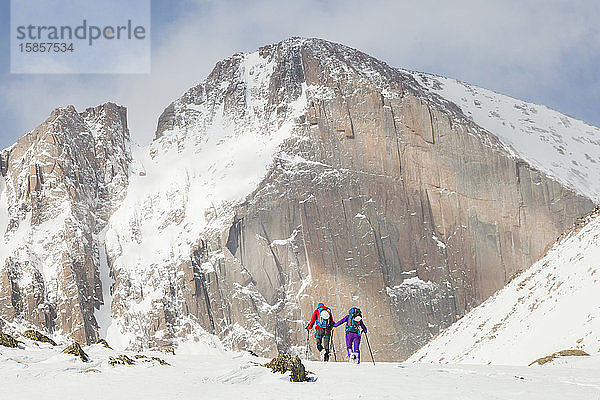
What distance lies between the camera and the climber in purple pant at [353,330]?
81.1 feet

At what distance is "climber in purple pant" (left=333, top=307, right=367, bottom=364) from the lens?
24734 mm

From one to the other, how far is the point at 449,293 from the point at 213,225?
55.3 meters

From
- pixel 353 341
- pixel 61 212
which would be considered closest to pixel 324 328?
pixel 353 341

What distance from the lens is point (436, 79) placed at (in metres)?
188

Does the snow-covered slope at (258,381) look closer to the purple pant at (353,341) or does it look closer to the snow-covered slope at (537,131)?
the purple pant at (353,341)

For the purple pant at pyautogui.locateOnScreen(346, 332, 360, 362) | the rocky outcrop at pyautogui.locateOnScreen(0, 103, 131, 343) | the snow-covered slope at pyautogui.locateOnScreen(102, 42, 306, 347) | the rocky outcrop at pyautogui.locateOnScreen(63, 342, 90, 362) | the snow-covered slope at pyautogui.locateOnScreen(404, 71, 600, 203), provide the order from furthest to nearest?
the snow-covered slope at pyautogui.locateOnScreen(404, 71, 600, 203) → the snow-covered slope at pyautogui.locateOnScreen(102, 42, 306, 347) → the rocky outcrop at pyautogui.locateOnScreen(0, 103, 131, 343) → the purple pant at pyautogui.locateOnScreen(346, 332, 360, 362) → the rocky outcrop at pyautogui.locateOnScreen(63, 342, 90, 362)

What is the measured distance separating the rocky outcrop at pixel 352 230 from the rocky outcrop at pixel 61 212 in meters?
10.5

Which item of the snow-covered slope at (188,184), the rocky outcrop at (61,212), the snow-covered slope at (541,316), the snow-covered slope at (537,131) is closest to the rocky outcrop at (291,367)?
the snow-covered slope at (541,316)

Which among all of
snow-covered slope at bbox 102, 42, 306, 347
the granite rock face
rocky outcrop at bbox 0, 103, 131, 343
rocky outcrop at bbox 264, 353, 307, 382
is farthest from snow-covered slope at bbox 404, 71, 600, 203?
rocky outcrop at bbox 264, 353, 307, 382

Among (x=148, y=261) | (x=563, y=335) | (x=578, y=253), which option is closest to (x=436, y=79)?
(x=148, y=261)

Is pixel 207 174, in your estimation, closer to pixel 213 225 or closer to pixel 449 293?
pixel 213 225

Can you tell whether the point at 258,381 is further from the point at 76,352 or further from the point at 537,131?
the point at 537,131

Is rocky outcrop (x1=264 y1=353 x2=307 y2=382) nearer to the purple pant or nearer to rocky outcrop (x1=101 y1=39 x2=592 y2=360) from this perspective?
the purple pant

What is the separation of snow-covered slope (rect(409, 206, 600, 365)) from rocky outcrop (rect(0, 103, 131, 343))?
118 m
